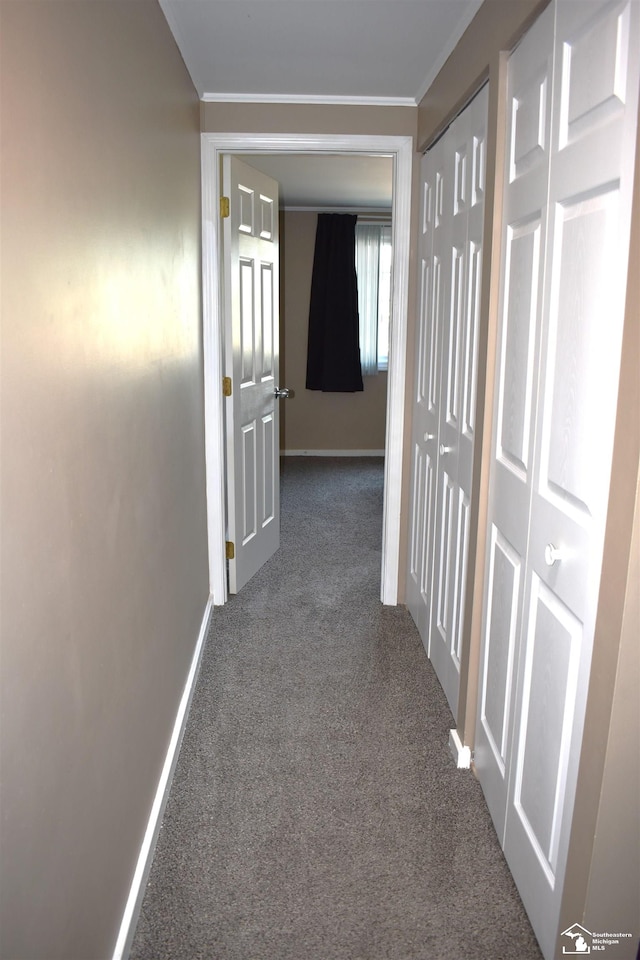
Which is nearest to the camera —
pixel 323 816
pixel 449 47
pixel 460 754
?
pixel 323 816

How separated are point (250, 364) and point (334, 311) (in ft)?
11.1

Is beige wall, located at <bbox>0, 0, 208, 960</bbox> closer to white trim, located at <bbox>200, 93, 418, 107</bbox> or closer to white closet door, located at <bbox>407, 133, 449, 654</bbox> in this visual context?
white trim, located at <bbox>200, 93, 418, 107</bbox>

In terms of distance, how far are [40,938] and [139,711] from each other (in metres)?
0.76

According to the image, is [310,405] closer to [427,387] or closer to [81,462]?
[427,387]

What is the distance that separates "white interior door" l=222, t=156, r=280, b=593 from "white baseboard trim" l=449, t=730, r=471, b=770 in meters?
1.64

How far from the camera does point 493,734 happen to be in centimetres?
209

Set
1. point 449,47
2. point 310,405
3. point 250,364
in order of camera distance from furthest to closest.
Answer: point 310,405 < point 250,364 < point 449,47

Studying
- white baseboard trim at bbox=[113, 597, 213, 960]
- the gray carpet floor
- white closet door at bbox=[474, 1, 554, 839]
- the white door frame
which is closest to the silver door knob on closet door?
white closet door at bbox=[474, 1, 554, 839]

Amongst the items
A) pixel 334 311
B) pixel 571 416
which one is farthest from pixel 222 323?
pixel 334 311

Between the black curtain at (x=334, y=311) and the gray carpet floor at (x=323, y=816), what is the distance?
156 inches

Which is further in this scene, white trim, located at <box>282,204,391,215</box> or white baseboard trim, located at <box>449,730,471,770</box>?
white trim, located at <box>282,204,391,215</box>

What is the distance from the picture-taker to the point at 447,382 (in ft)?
8.95

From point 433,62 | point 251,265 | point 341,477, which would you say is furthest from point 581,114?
point 341,477

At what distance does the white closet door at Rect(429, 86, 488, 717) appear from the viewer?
2.32 m
